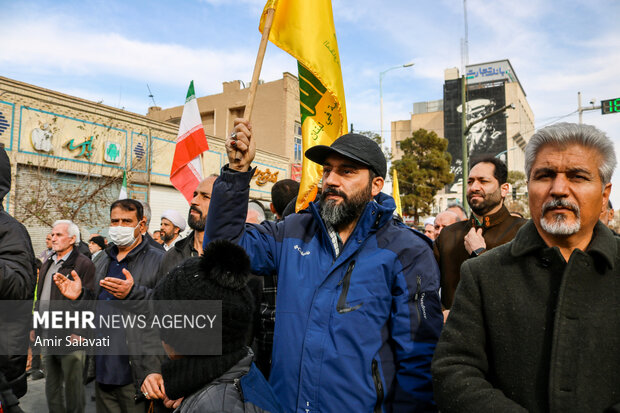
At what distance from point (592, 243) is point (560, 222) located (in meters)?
0.14

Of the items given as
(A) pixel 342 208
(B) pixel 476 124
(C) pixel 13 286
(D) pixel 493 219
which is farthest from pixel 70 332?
(B) pixel 476 124

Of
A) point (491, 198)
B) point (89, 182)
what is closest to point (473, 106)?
point (89, 182)

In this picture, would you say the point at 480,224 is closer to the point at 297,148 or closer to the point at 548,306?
the point at 548,306

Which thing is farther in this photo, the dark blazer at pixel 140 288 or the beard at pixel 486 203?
the beard at pixel 486 203

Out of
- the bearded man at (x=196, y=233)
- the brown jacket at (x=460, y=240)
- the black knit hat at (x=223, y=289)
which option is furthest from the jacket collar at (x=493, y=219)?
the black knit hat at (x=223, y=289)

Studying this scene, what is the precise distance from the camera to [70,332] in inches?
182

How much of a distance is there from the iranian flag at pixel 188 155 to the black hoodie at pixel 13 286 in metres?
2.73

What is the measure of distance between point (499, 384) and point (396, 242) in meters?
0.80

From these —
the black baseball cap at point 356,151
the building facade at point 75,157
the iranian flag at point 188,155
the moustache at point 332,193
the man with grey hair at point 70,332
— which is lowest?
the man with grey hair at point 70,332

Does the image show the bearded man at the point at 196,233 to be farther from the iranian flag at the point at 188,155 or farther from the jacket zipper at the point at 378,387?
the jacket zipper at the point at 378,387

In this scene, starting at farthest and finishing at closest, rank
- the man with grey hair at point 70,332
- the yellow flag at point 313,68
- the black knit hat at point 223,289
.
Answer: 1. the man with grey hair at point 70,332
2. the yellow flag at point 313,68
3. the black knit hat at point 223,289

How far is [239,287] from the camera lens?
1.92m

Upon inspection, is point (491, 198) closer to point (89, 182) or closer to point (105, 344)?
point (105, 344)

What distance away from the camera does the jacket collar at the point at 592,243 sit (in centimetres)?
158
